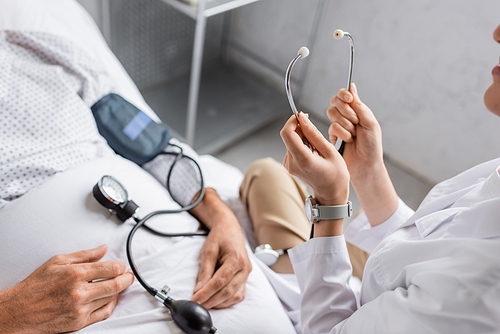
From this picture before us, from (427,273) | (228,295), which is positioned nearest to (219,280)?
(228,295)

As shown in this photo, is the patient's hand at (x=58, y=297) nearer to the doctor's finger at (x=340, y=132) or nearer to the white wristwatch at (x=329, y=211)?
the white wristwatch at (x=329, y=211)

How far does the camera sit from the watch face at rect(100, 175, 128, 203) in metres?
0.77

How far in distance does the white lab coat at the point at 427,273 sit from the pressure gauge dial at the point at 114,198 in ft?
1.18

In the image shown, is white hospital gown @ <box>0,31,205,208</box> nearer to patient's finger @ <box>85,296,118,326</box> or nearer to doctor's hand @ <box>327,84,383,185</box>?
patient's finger @ <box>85,296,118,326</box>

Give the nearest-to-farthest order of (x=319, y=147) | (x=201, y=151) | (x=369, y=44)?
(x=319, y=147) < (x=369, y=44) < (x=201, y=151)

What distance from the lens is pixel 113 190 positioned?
0.79m

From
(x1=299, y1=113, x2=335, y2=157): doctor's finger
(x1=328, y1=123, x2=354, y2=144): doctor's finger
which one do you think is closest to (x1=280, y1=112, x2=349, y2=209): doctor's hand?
(x1=299, y1=113, x2=335, y2=157): doctor's finger

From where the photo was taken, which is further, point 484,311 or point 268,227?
point 268,227

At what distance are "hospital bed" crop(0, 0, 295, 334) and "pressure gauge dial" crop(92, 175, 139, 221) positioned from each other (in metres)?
0.02

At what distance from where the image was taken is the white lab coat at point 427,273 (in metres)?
0.49

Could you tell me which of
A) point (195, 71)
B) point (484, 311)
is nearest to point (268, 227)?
point (484, 311)

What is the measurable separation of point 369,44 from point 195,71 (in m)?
0.86

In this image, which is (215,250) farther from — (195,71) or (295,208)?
(195,71)

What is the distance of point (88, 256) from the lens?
0.71 meters
